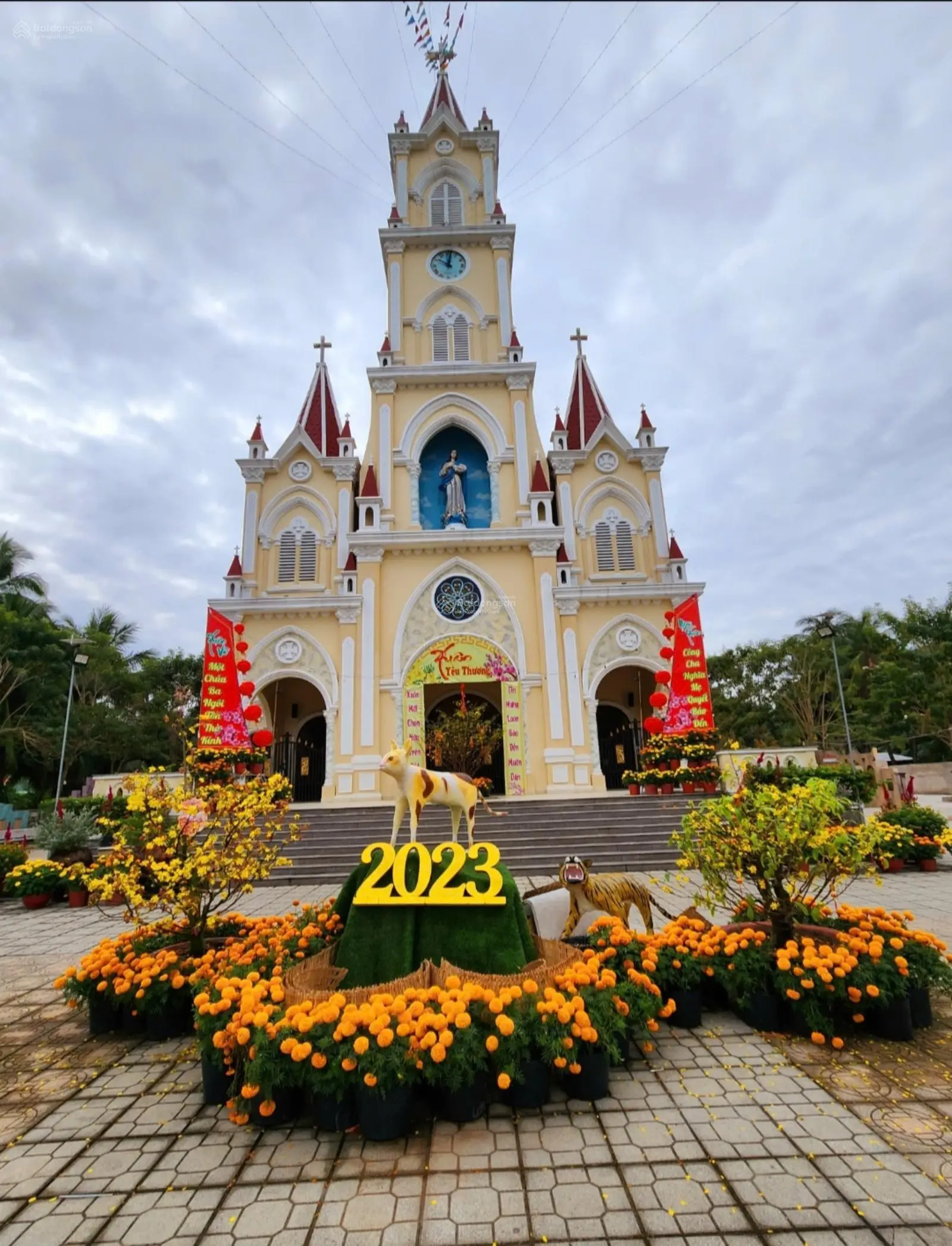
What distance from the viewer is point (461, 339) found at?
17.9 m

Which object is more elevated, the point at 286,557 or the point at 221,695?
the point at 286,557

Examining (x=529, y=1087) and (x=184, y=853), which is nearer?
(x=529, y=1087)

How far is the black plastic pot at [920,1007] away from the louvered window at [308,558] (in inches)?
593

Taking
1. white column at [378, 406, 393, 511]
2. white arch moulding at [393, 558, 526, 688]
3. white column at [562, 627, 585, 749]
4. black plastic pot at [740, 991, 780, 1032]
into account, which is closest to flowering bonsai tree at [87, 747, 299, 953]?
black plastic pot at [740, 991, 780, 1032]

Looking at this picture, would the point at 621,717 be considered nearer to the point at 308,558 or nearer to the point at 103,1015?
the point at 308,558

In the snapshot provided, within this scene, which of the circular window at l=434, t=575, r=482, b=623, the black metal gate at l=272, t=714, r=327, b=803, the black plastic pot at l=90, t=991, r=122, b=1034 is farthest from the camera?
the black metal gate at l=272, t=714, r=327, b=803

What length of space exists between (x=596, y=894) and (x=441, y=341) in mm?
16809

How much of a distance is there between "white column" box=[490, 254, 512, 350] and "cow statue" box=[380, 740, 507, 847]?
15.6 metres

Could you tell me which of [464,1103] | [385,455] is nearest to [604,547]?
[385,455]

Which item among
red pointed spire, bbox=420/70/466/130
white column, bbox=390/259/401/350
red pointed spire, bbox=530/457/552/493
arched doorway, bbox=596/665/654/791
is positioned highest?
red pointed spire, bbox=420/70/466/130

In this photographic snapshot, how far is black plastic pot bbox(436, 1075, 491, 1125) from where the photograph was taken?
9.25 ft

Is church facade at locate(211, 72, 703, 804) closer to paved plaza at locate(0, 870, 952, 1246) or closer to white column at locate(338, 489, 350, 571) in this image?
white column at locate(338, 489, 350, 571)

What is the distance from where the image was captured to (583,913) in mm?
4559

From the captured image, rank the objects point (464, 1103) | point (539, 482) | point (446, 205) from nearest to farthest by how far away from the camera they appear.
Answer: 1. point (464, 1103)
2. point (539, 482)
3. point (446, 205)
